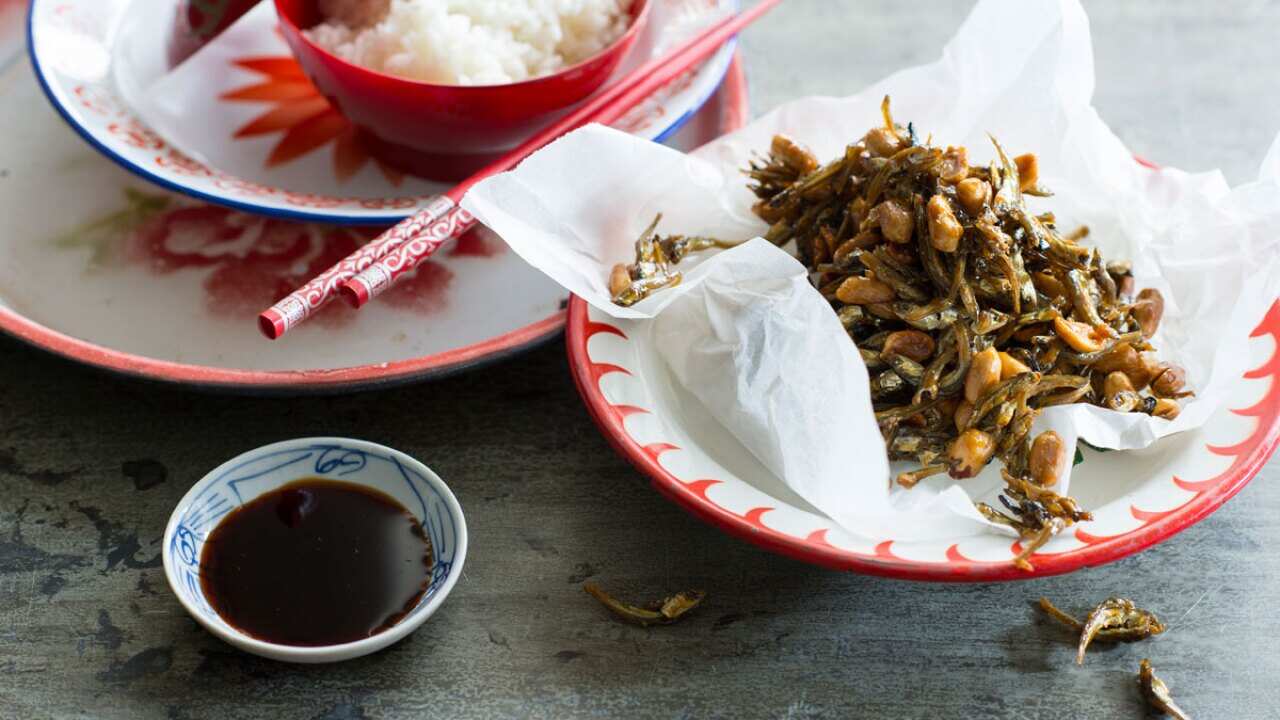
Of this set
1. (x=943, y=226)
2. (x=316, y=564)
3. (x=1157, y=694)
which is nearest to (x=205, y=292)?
(x=316, y=564)

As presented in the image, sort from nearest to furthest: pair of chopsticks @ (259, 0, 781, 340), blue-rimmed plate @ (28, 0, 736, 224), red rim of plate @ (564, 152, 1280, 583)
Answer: red rim of plate @ (564, 152, 1280, 583), pair of chopsticks @ (259, 0, 781, 340), blue-rimmed plate @ (28, 0, 736, 224)

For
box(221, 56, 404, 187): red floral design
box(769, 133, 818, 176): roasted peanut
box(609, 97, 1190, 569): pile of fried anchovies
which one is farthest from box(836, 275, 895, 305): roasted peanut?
box(221, 56, 404, 187): red floral design

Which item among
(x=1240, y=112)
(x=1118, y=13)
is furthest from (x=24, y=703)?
(x=1118, y=13)

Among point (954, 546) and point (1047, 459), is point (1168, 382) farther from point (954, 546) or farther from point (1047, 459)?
point (954, 546)

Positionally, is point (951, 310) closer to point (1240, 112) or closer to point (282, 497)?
point (282, 497)

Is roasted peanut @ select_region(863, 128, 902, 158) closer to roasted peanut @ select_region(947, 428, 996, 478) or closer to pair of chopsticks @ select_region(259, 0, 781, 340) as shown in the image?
roasted peanut @ select_region(947, 428, 996, 478)

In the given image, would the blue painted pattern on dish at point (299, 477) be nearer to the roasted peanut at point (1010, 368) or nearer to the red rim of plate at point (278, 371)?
the red rim of plate at point (278, 371)
